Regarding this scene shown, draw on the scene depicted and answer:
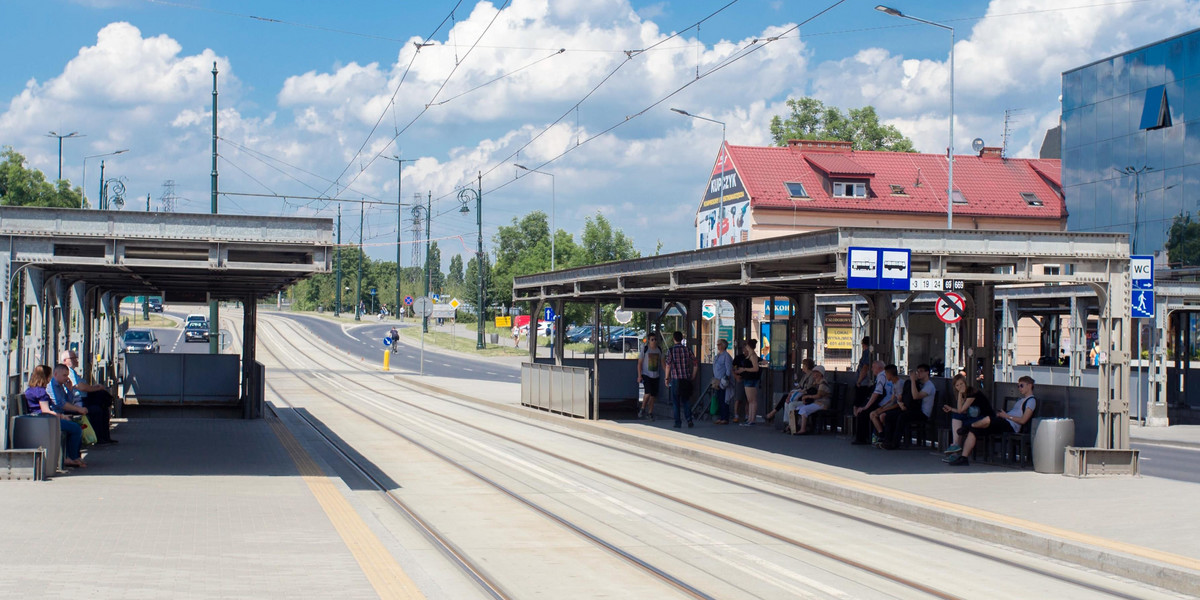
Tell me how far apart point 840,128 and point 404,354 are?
32631 mm

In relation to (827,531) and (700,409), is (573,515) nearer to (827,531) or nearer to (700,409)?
(827,531)

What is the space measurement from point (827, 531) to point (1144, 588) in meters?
2.85

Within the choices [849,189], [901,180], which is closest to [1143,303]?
[849,189]

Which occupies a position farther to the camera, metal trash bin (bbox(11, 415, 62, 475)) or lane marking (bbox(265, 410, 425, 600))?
metal trash bin (bbox(11, 415, 62, 475))

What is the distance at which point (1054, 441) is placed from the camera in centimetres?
1375

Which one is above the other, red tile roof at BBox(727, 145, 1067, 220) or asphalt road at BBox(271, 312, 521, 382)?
red tile roof at BBox(727, 145, 1067, 220)

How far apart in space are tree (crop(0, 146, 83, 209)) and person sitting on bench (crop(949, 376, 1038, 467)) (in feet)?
Answer: 204

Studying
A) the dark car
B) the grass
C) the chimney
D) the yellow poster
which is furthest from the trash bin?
the dark car

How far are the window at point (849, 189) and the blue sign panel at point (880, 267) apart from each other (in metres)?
46.7

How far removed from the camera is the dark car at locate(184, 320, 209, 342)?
66562 millimetres

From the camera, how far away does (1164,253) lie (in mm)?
36531

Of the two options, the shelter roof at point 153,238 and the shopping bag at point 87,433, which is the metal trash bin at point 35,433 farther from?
the shopping bag at point 87,433

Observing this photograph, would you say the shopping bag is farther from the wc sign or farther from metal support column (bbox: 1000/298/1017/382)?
metal support column (bbox: 1000/298/1017/382)

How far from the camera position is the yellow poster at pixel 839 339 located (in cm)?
4597
